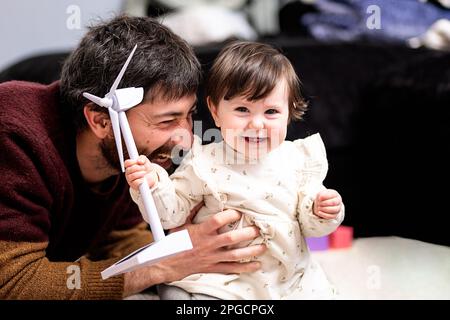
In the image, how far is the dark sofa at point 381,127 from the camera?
858mm

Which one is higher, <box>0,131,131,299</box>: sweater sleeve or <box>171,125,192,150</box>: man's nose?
<box>171,125,192,150</box>: man's nose

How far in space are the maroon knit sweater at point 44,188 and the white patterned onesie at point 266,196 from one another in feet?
0.59

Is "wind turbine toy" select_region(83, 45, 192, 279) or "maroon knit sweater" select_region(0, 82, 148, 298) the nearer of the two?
"wind turbine toy" select_region(83, 45, 192, 279)

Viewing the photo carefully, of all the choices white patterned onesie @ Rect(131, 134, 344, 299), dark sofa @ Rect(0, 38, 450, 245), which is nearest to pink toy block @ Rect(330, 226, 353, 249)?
dark sofa @ Rect(0, 38, 450, 245)

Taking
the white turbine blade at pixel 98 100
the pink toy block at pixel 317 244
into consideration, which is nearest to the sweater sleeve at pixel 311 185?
the pink toy block at pixel 317 244

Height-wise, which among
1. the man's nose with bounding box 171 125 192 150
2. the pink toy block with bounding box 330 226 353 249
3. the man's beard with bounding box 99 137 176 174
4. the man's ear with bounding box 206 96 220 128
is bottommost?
the pink toy block with bounding box 330 226 353 249

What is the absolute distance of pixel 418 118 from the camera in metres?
1.03

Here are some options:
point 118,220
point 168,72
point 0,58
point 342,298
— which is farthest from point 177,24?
point 342,298

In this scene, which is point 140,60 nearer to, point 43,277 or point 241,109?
point 241,109

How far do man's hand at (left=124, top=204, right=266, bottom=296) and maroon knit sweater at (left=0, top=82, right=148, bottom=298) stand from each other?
10 cm

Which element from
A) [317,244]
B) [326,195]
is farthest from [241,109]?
[317,244]

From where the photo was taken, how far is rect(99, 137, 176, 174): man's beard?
0.76 meters

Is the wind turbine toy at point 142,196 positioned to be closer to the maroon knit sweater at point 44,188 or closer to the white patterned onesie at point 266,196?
the white patterned onesie at point 266,196

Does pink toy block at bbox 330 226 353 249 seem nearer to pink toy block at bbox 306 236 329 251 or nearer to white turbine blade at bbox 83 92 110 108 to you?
pink toy block at bbox 306 236 329 251
